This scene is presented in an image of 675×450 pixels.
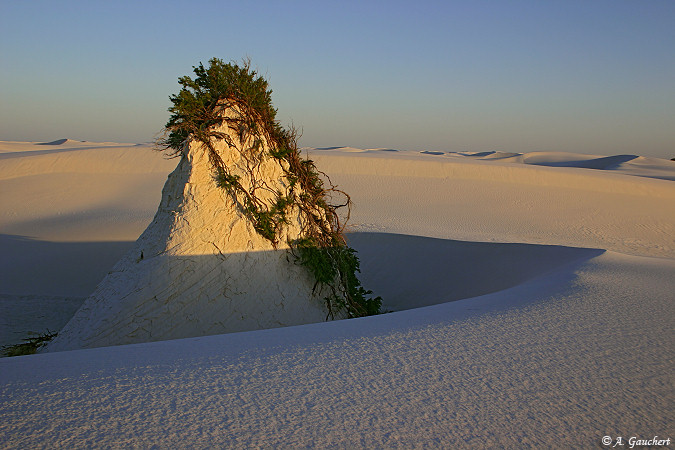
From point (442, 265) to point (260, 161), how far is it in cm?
602

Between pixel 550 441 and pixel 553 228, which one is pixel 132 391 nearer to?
pixel 550 441

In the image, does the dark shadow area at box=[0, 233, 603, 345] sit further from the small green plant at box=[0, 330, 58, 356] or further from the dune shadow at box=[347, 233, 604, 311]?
the small green plant at box=[0, 330, 58, 356]

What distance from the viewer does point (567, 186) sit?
82.5 ft

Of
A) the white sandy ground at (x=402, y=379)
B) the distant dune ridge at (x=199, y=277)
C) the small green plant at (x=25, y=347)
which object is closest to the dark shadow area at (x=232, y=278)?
the distant dune ridge at (x=199, y=277)

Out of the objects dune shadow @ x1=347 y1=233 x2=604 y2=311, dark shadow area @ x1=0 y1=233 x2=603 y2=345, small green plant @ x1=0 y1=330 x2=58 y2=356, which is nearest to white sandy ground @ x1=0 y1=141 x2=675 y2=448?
small green plant @ x1=0 y1=330 x2=58 y2=356

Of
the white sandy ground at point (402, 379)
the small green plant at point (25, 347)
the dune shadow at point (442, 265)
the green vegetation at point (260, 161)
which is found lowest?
the small green plant at point (25, 347)

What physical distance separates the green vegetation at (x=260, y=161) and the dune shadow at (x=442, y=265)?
10.0ft

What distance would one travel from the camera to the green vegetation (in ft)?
20.6

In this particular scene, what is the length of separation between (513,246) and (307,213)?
19.2 feet

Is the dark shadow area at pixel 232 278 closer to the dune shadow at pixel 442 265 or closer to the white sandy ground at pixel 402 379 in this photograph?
the dune shadow at pixel 442 265

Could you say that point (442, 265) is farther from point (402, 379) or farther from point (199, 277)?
point (402, 379)

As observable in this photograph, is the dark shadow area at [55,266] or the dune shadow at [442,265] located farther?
the dark shadow area at [55,266]

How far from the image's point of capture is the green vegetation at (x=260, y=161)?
6.27 m

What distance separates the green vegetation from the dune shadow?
305cm
